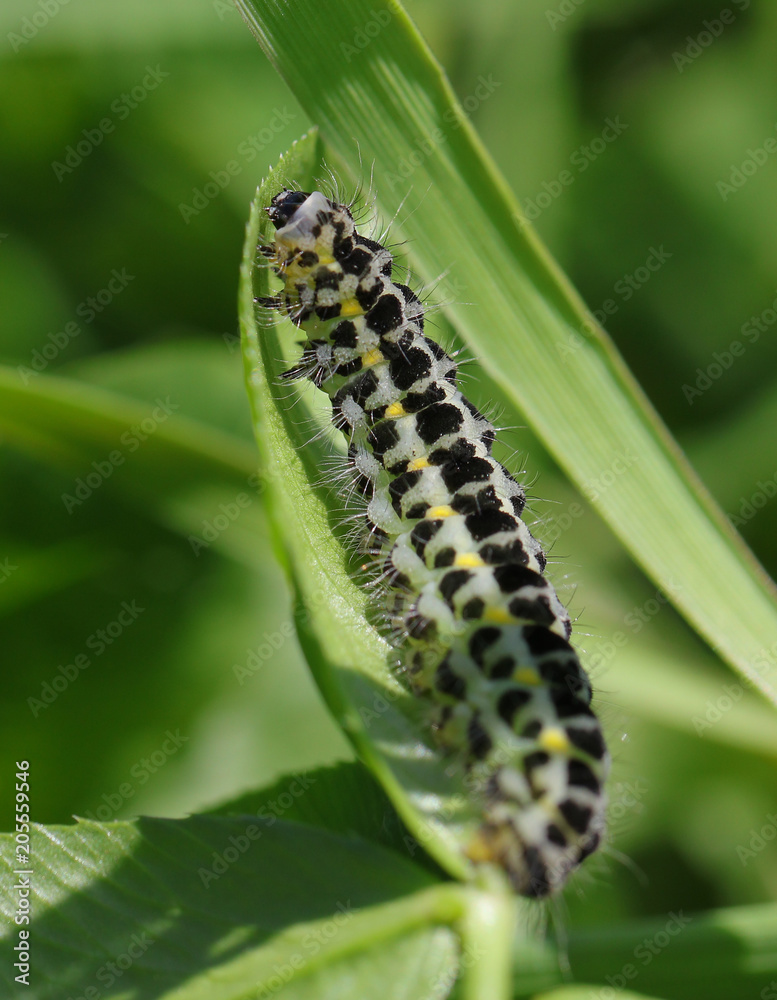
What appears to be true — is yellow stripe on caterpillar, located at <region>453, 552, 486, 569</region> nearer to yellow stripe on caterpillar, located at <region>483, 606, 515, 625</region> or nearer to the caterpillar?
the caterpillar

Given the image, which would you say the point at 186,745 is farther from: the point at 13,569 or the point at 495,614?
the point at 495,614

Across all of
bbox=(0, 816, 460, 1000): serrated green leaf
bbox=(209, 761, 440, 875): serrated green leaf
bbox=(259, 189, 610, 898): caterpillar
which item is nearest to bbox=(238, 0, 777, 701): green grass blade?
bbox=(259, 189, 610, 898): caterpillar

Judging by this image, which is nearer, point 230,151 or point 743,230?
point 230,151

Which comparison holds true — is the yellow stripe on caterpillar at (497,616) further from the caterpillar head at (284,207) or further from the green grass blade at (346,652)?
the caterpillar head at (284,207)

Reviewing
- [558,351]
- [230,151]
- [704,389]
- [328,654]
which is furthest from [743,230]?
[328,654]

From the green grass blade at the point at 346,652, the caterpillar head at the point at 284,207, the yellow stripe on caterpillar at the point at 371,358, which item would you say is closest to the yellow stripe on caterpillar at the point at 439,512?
the green grass blade at the point at 346,652

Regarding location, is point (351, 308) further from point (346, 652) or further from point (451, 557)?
point (346, 652)
